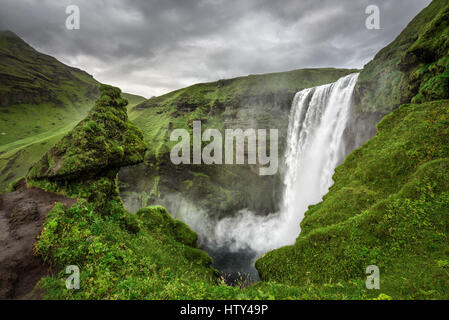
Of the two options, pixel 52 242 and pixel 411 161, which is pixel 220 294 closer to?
pixel 52 242

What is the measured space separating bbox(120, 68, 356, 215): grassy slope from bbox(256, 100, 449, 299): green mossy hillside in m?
34.7

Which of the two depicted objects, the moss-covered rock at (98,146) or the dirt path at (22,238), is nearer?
the dirt path at (22,238)

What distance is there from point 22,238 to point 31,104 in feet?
388

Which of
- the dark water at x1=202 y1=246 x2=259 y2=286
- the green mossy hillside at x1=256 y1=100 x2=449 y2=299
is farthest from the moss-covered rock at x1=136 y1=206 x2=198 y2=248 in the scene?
the dark water at x1=202 y1=246 x2=259 y2=286

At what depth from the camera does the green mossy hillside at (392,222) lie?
5.14 meters

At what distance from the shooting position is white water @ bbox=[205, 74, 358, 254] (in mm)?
23969

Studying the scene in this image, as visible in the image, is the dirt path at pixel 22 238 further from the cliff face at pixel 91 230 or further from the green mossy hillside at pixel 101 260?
the green mossy hillside at pixel 101 260

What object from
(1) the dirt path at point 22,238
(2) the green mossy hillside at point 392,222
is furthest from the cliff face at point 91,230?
(2) the green mossy hillside at point 392,222

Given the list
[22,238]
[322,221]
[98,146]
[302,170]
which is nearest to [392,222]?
[322,221]

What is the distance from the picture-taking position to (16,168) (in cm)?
4291

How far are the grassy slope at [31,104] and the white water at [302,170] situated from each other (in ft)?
160

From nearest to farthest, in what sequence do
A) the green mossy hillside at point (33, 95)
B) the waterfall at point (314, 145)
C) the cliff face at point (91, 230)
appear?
the cliff face at point (91, 230)
the waterfall at point (314, 145)
the green mossy hillside at point (33, 95)

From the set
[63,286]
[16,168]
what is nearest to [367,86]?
[63,286]

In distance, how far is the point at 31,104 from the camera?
8288 centimetres
